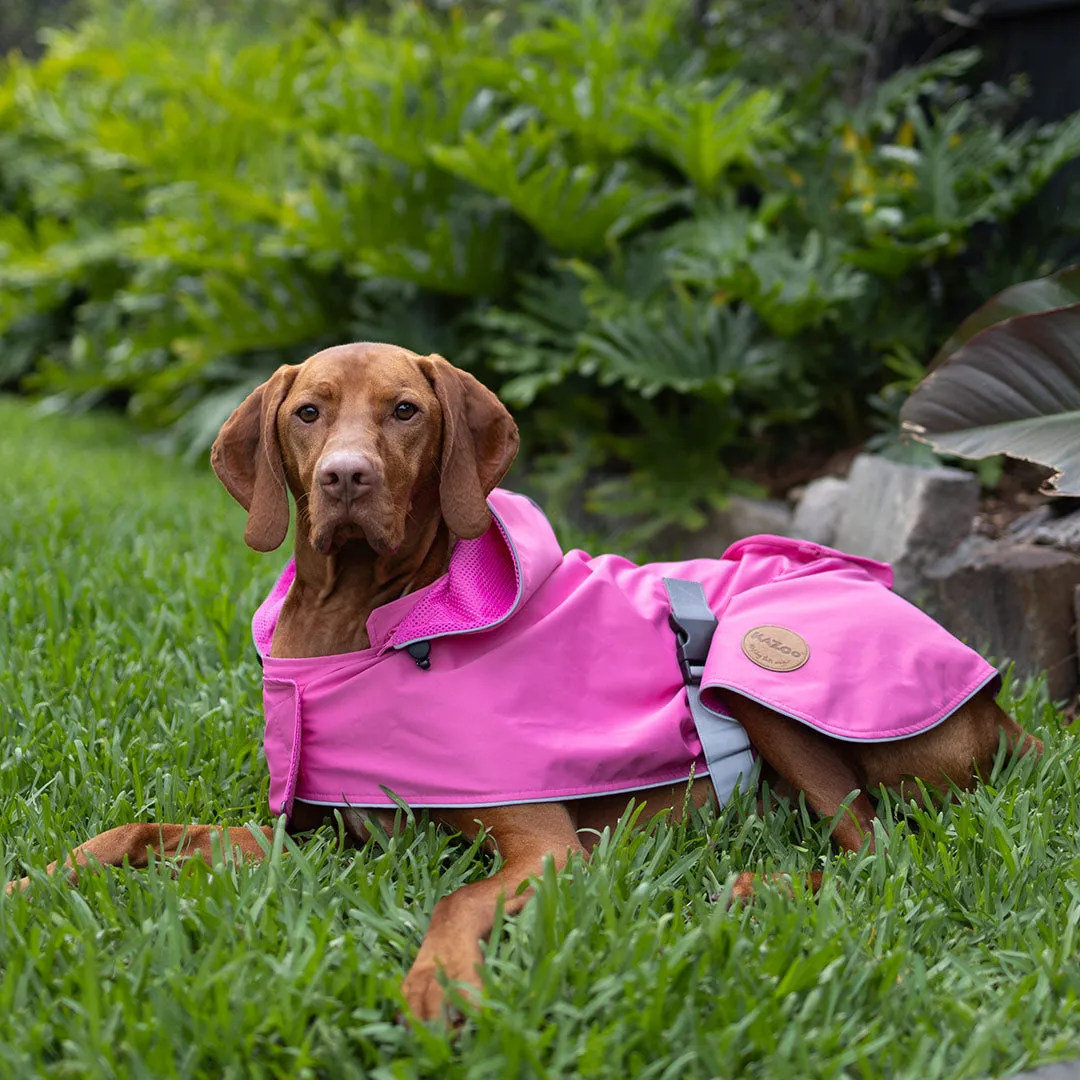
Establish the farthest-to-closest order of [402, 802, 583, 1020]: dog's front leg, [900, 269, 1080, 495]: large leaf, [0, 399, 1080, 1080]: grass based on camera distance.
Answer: [900, 269, 1080, 495]: large leaf
[402, 802, 583, 1020]: dog's front leg
[0, 399, 1080, 1080]: grass

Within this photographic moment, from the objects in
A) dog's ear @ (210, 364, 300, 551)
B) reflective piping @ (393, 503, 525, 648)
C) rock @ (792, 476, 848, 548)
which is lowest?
rock @ (792, 476, 848, 548)

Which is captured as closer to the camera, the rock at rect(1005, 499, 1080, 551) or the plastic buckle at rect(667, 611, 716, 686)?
the plastic buckle at rect(667, 611, 716, 686)

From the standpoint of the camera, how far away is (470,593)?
7.87 ft

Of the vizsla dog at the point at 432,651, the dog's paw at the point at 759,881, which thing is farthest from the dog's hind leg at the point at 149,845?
the dog's paw at the point at 759,881

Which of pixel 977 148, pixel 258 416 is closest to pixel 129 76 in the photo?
pixel 977 148

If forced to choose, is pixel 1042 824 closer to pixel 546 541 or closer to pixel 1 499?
pixel 546 541

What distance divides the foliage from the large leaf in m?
1.36

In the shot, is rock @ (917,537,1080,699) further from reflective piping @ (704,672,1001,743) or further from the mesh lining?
the mesh lining

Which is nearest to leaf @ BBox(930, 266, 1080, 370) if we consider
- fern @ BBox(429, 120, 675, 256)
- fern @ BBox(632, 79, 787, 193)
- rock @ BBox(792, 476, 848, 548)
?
rock @ BBox(792, 476, 848, 548)

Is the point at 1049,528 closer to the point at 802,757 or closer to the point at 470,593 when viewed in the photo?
the point at 802,757

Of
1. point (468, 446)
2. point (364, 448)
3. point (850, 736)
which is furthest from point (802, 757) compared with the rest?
point (364, 448)

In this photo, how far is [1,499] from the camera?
16.7 feet

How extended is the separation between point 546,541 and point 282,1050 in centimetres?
123

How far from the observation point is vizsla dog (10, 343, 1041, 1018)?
227cm
